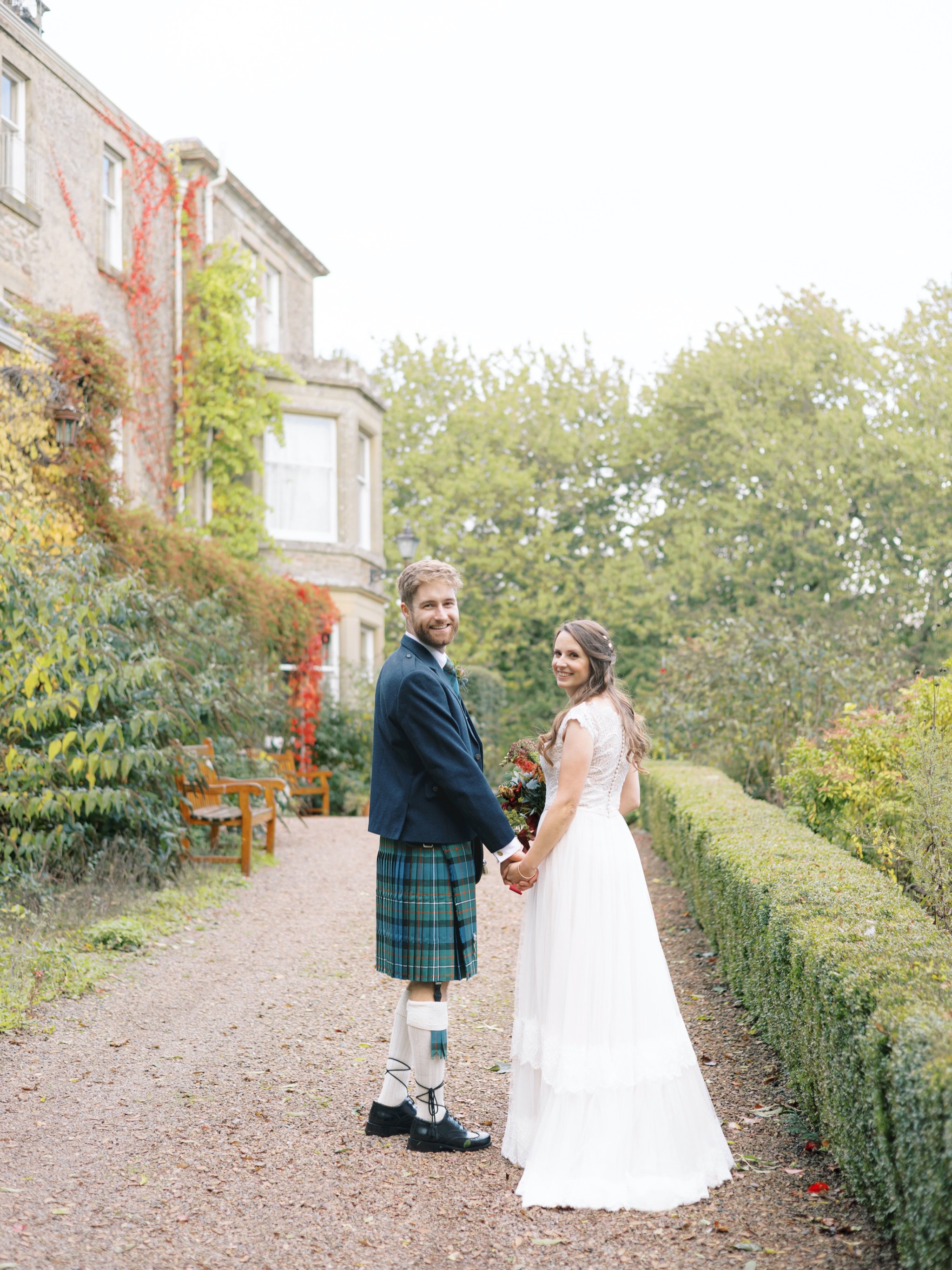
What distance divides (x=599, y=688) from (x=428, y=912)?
0.97 metres

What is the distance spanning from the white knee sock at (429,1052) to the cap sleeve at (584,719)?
3.54 feet

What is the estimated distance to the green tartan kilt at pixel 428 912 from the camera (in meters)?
4.12

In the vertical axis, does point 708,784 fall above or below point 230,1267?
above

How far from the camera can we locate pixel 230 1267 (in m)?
3.30

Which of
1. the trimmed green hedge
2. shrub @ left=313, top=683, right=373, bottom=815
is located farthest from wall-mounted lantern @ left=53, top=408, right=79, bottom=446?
the trimmed green hedge

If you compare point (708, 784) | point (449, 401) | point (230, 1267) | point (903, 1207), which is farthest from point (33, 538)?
point (449, 401)

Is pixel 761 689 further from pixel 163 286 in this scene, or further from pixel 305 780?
pixel 163 286

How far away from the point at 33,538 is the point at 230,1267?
24.7ft

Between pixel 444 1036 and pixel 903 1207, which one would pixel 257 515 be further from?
pixel 903 1207

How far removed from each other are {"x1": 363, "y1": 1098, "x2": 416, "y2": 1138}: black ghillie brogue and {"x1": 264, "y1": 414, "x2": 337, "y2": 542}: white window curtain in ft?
52.6

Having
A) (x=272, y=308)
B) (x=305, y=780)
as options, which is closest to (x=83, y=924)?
(x=305, y=780)

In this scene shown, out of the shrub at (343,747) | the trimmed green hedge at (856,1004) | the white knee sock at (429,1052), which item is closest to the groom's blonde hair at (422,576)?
the white knee sock at (429,1052)

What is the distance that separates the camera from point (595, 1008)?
3.94 metres

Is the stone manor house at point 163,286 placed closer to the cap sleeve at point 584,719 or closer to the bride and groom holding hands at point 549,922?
the bride and groom holding hands at point 549,922
